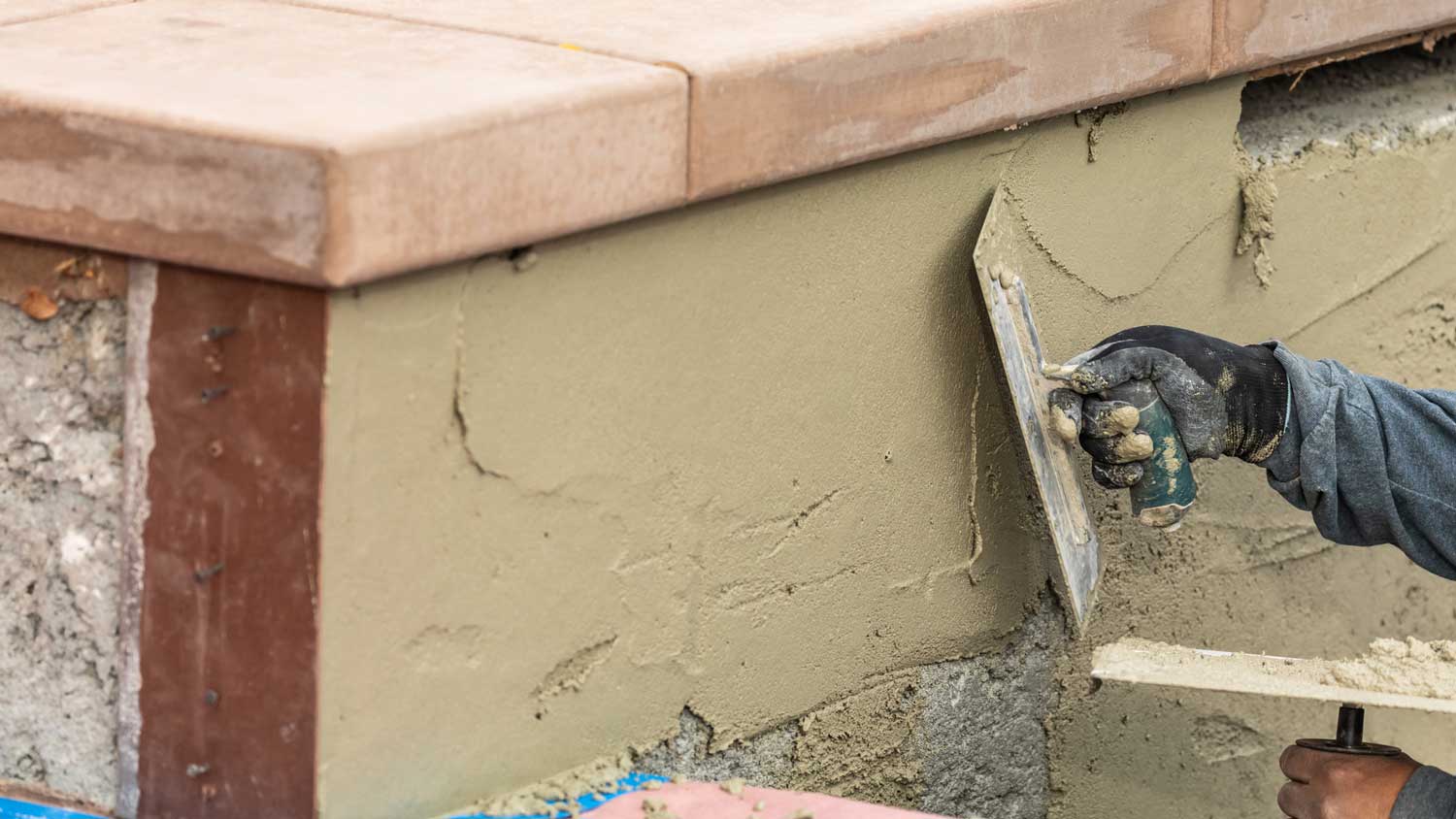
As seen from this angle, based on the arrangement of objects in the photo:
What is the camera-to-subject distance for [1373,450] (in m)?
2.76

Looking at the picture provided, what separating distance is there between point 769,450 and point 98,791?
982mm

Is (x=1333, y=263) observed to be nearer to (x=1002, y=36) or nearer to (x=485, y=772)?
(x=1002, y=36)

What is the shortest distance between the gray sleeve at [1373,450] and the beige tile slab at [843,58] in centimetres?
55

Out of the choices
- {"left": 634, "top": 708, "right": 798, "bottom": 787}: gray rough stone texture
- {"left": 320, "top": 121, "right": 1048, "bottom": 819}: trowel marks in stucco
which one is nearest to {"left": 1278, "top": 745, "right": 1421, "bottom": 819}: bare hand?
{"left": 320, "top": 121, "right": 1048, "bottom": 819}: trowel marks in stucco

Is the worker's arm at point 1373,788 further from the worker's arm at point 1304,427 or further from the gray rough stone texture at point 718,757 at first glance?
the gray rough stone texture at point 718,757

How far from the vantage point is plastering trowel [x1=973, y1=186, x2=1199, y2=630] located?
107 inches

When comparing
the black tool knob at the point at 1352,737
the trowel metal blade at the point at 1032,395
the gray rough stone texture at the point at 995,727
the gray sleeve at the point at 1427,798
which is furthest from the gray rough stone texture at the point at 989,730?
the gray sleeve at the point at 1427,798

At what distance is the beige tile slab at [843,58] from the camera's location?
2.33 metres

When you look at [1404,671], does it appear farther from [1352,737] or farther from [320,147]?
[320,147]

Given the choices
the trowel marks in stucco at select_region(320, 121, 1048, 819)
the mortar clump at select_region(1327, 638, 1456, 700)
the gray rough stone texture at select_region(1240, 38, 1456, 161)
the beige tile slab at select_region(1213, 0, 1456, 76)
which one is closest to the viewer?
the trowel marks in stucco at select_region(320, 121, 1048, 819)

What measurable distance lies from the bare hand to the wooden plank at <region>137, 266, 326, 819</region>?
1.61m

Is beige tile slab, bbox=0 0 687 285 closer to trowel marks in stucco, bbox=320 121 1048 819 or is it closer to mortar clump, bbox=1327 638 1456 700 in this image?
trowel marks in stucco, bbox=320 121 1048 819

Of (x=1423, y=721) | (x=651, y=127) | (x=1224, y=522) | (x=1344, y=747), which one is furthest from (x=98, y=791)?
(x=1423, y=721)

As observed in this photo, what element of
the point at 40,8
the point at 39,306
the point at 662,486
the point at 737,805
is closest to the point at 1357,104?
the point at 662,486
